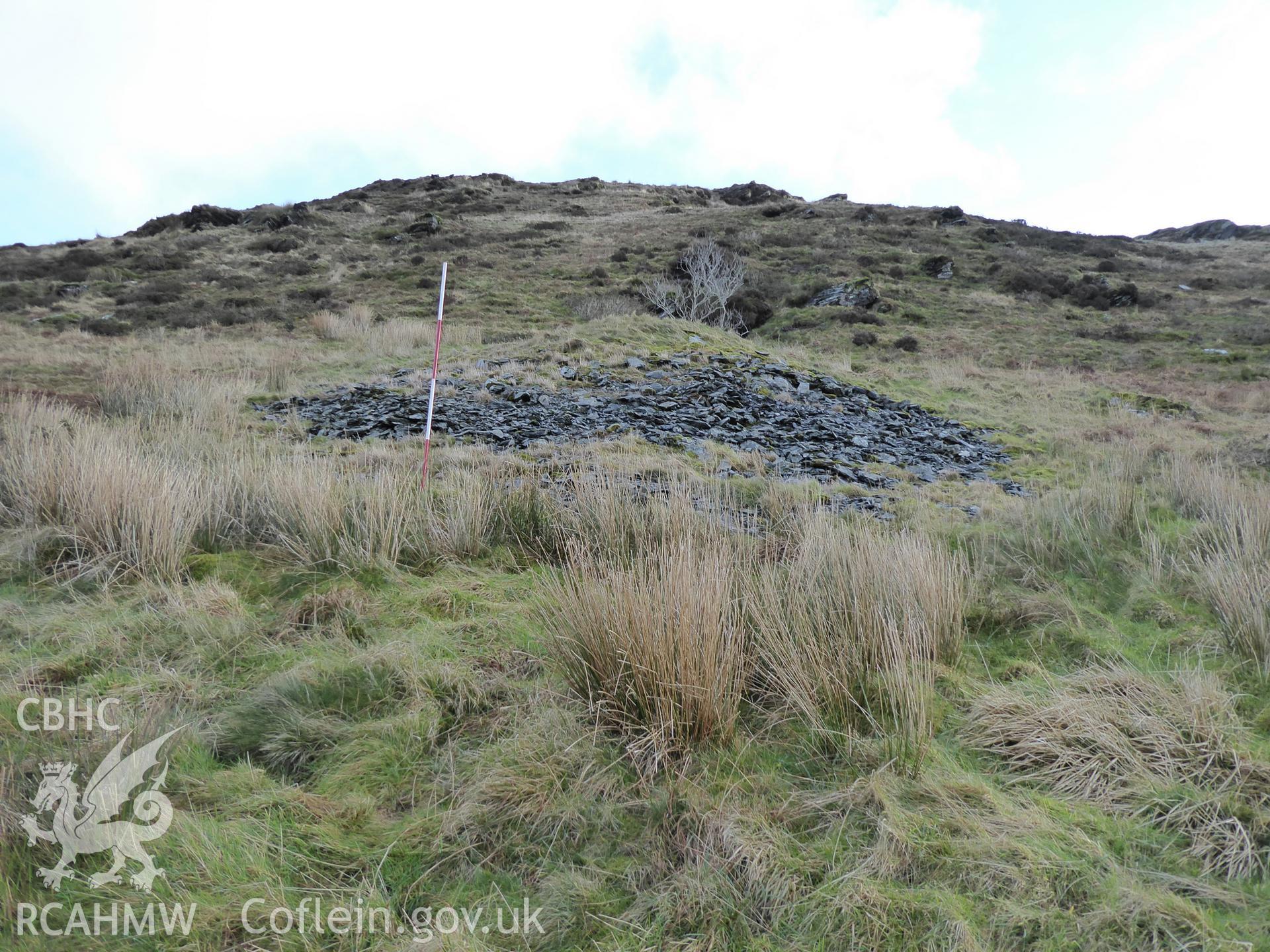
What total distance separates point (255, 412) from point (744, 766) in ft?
31.8

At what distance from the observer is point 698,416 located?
9.72 meters

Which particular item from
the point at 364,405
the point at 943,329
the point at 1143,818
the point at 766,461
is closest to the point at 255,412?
the point at 364,405

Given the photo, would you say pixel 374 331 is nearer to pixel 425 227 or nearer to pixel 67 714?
pixel 67 714

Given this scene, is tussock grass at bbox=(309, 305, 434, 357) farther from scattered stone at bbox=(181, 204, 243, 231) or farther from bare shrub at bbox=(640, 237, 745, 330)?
scattered stone at bbox=(181, 204, 243, 231)

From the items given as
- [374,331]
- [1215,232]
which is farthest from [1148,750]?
[1215,232]

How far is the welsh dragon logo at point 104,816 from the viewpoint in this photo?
187 cm

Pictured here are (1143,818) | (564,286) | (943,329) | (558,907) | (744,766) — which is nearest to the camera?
(558,907)

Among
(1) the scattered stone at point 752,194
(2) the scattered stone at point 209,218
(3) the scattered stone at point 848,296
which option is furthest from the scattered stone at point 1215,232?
(2) the scattered stone at point 209,218

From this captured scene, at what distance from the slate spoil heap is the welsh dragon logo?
569 centimetres

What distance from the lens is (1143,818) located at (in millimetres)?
2096

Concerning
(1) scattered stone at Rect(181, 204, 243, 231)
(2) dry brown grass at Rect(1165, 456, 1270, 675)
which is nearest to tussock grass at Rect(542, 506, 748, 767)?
(2) dry brown grass at Rect(1165, 456, 1270, 675)

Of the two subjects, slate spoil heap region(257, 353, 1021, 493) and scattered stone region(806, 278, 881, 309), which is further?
scattered stone region(806, 278, 881, 309)

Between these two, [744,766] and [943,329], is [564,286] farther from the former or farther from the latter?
[744,766]

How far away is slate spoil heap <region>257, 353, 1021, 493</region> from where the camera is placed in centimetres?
855
